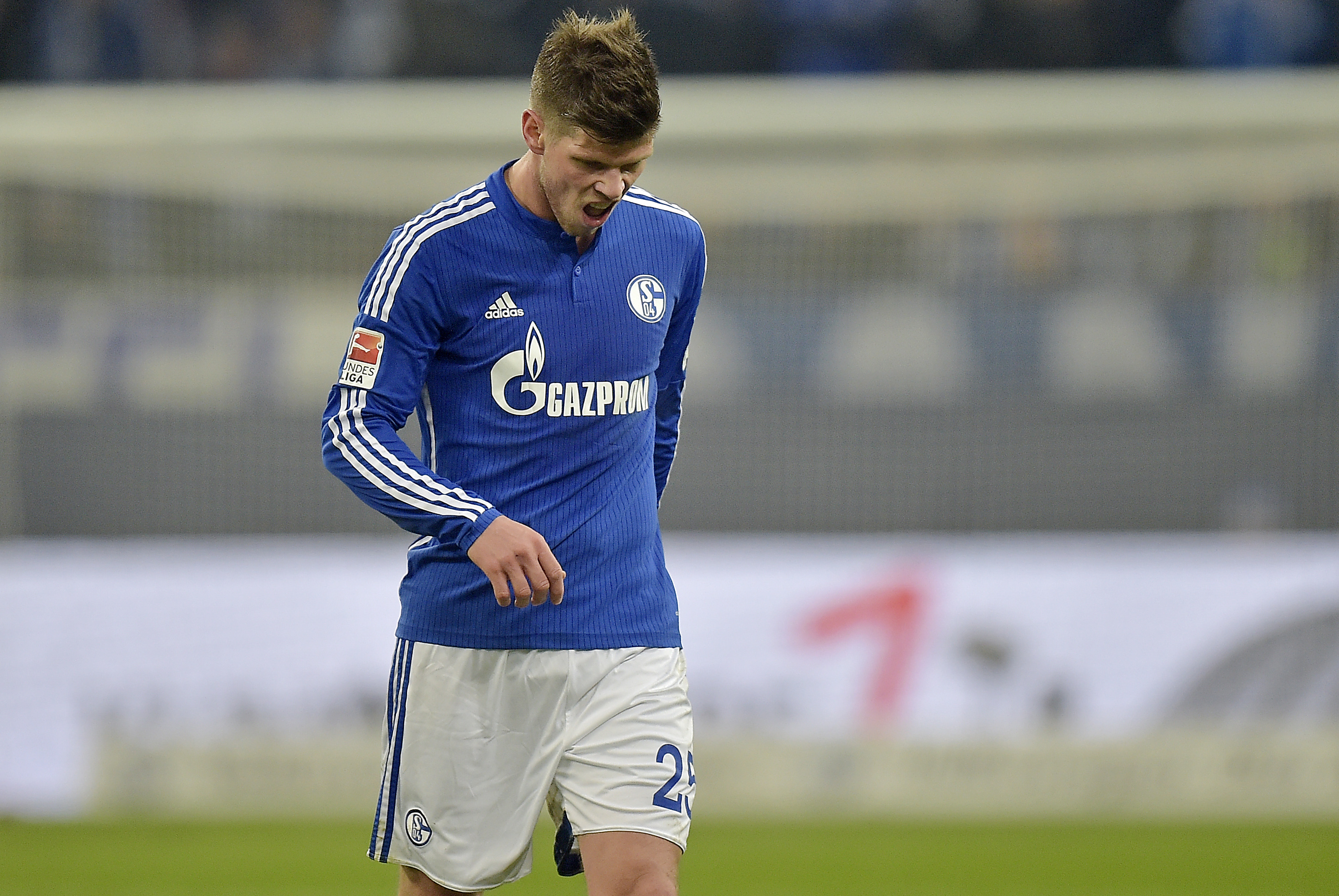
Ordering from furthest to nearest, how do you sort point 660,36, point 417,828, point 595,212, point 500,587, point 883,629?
point 660,36 → point 883,629 → point 417,828 → point 595,212 → point 500,587

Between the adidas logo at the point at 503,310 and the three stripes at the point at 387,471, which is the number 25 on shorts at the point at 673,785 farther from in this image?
the adidas logo at the point at 503,310

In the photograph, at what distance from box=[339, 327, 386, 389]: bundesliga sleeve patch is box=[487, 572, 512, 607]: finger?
43 cm

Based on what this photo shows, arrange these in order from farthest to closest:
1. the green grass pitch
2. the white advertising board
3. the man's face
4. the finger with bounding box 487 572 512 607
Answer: the white advertising board < the green grass pitch < the man's face < the finger with bounding box 487 572 512 607

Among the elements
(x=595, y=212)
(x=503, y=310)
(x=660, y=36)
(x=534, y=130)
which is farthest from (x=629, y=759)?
(x=660, y=36)

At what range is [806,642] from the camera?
791 centimetres

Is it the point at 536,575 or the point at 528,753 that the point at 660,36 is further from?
the point at 536,575

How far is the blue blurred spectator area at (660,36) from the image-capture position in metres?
10.6

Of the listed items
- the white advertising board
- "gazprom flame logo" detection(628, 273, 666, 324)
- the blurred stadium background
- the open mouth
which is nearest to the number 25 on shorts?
"gazprom flame logo" detection(628, 273, 666, 324)

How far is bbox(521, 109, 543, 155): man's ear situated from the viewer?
291 cm

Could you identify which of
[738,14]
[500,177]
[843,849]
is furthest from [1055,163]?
[500,177]

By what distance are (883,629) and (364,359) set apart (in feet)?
17.2

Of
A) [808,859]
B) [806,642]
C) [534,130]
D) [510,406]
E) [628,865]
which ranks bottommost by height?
[808,859]

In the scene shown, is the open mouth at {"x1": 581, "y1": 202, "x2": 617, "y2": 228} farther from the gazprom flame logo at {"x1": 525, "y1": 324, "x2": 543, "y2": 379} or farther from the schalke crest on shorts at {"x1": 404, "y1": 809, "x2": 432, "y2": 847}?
the schalke crest on shorts at {"x1": 404, "y1": 809, "x2": 432, "y2": 847}

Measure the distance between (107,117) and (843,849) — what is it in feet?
16.4
